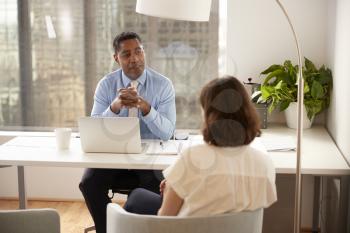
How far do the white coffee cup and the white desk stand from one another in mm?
42

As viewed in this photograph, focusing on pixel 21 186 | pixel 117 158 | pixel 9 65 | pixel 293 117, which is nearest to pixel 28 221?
pixel 117 158

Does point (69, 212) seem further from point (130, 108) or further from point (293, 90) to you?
point (293, 90)

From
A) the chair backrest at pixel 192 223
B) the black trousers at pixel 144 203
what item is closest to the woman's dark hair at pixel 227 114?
the chair backrest at pixel 192 223

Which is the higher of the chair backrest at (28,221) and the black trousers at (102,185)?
the chair backrest at (28,221)

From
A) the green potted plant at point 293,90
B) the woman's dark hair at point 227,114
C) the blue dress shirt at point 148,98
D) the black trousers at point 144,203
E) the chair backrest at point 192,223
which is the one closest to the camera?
the chair backrest at point 192,223

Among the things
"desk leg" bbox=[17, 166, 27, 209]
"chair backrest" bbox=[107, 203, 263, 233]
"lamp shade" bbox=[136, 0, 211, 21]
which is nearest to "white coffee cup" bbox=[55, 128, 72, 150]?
"desk leg" bbox=[17, 166, 27, 209]

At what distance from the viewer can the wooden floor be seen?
368 cm

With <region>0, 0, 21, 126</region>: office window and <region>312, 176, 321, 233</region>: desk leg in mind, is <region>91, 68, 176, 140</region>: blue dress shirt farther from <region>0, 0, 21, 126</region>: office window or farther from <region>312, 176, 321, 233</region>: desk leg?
<region>0, 0, 21, 126</region>: office window

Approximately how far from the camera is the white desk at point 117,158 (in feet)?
8.63

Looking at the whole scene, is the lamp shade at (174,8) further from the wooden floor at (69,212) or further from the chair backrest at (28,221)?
the wooden floor at (69,212)

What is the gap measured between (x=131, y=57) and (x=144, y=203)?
1.04 meters

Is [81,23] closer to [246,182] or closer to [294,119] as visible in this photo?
[294,119]

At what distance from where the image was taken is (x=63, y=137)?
290cm

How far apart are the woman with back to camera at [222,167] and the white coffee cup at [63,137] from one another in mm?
1057
